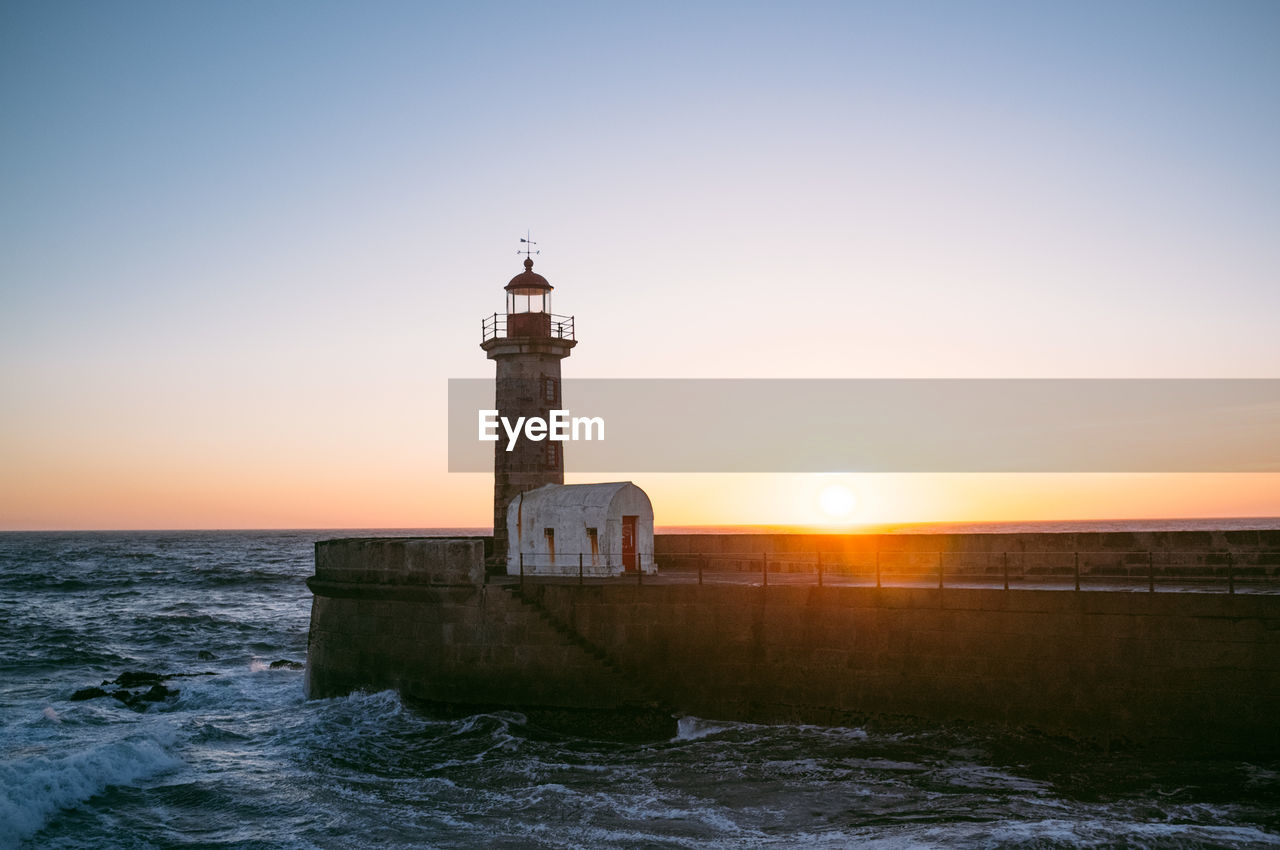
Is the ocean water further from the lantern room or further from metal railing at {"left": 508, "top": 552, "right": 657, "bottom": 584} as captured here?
the lantern room

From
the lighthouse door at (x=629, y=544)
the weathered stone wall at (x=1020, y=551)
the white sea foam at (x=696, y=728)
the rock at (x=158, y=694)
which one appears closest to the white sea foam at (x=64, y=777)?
the rock at (x=158, y=694)

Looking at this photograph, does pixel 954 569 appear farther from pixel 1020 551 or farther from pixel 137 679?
pixel 137 679

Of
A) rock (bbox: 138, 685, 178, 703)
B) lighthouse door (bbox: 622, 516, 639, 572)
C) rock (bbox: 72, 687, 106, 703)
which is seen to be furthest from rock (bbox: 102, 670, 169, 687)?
lighthouse door (bbox: 622, 516, 639, 572)

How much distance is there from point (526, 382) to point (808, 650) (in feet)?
38.3

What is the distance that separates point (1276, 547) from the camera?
19.0 meters

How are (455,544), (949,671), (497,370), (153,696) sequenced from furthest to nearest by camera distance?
(497,370), (153,696), (455,544), (949,671)

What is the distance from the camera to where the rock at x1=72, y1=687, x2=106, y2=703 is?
2531 centimetres

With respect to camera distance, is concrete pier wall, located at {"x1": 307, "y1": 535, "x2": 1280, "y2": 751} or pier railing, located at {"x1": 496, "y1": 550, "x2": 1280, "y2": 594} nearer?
concrete pier wall, located at {"x1": 307, "y1": 535, "x2": 1280, "y2": 751}

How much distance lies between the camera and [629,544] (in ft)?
80.7

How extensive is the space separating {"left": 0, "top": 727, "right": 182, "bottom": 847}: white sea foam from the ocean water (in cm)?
5

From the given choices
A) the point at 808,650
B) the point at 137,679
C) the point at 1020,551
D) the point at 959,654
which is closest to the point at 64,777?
the point at 137,679

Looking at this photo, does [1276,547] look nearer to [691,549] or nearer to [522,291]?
[691,549]

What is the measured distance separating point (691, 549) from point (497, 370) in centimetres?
717

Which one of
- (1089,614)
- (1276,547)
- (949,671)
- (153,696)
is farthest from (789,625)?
(153,696)
